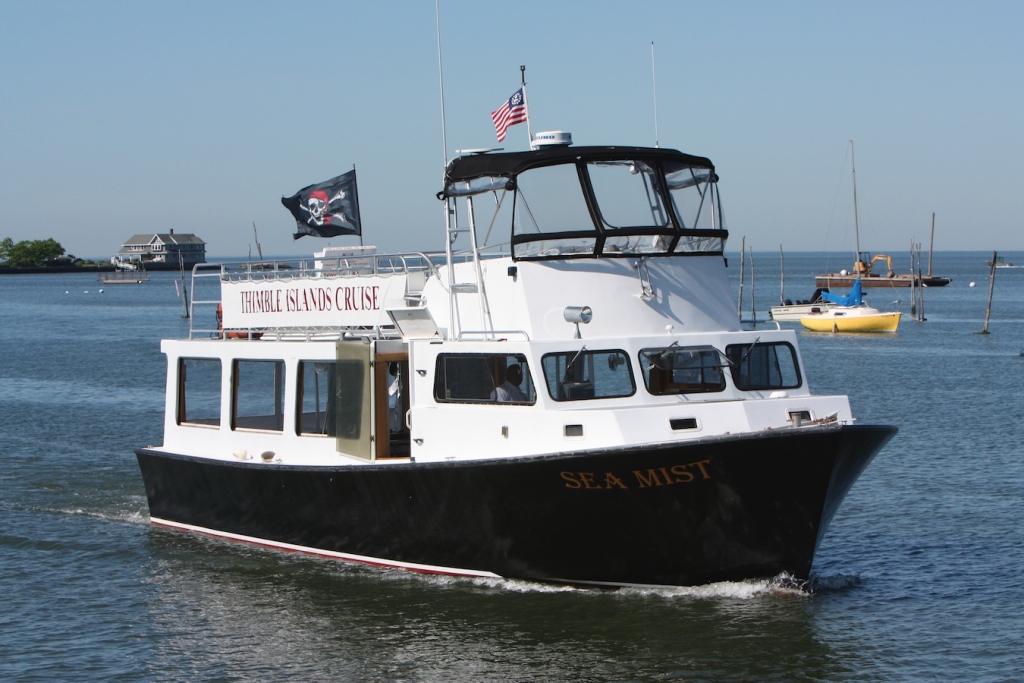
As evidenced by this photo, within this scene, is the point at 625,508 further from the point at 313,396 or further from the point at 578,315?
the point at 313,396

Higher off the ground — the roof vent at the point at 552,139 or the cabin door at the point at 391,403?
the roof vent at the point at 552,139

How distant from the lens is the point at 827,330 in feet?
208

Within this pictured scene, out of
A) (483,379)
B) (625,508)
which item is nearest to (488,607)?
(625,508)

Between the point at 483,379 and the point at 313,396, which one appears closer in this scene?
the point at 483,379

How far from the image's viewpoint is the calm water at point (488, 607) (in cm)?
1214

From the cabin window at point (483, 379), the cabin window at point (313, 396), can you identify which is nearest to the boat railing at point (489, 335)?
the cabin window at point (483, 379)

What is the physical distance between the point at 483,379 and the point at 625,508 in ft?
7.67

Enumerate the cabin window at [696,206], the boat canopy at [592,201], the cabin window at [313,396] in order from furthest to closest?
the cabin window at [313,396], the cabin window at [696,206], the boat canopy at [592,201]

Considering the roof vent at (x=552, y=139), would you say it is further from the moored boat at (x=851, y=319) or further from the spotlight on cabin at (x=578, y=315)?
the moored boat at (x=851, y=319)

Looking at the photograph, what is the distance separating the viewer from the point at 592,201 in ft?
45.3

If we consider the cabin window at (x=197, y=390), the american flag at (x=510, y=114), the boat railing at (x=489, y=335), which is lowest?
the cabin window at (x=197, y=390)

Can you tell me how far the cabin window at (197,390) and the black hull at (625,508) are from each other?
3579mm

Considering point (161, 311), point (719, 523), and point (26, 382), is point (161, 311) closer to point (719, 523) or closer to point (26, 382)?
point (26, 382)

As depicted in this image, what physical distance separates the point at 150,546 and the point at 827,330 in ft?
169
